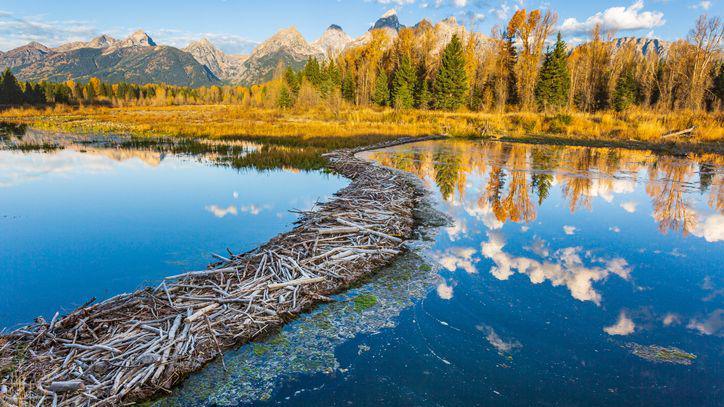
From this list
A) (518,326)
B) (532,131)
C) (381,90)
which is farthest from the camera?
(381,90)

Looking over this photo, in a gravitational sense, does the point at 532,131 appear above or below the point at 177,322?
above

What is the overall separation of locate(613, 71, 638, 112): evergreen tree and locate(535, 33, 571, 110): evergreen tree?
19.2ft

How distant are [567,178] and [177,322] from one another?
607 inches

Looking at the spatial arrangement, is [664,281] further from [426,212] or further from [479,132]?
[479,132]

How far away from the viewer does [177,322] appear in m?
5.09

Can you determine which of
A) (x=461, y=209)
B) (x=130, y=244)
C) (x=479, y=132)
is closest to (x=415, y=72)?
(x=479, y=132)

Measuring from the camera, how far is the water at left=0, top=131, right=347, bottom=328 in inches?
272

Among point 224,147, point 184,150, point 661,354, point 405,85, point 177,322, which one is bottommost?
point 661,354

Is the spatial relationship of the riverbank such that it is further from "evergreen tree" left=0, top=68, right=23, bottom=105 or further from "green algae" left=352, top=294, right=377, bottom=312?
"evergreen tree" left=0, top=68, right=23, bottom=105

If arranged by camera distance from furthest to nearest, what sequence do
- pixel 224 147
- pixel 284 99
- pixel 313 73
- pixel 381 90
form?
1. pixel 313 73
2. pixel 284 99
3. pixel 381 90
4. pixel 224 147

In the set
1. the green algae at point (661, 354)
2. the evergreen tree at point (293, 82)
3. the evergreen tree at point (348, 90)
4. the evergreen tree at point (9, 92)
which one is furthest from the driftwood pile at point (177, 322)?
the evergreen tree at point (9, 92)

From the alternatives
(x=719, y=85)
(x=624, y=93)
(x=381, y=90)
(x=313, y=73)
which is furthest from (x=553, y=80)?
(x=313, y=73)

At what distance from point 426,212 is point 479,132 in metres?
25.3

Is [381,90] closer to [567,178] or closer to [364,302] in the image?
[567,178]
